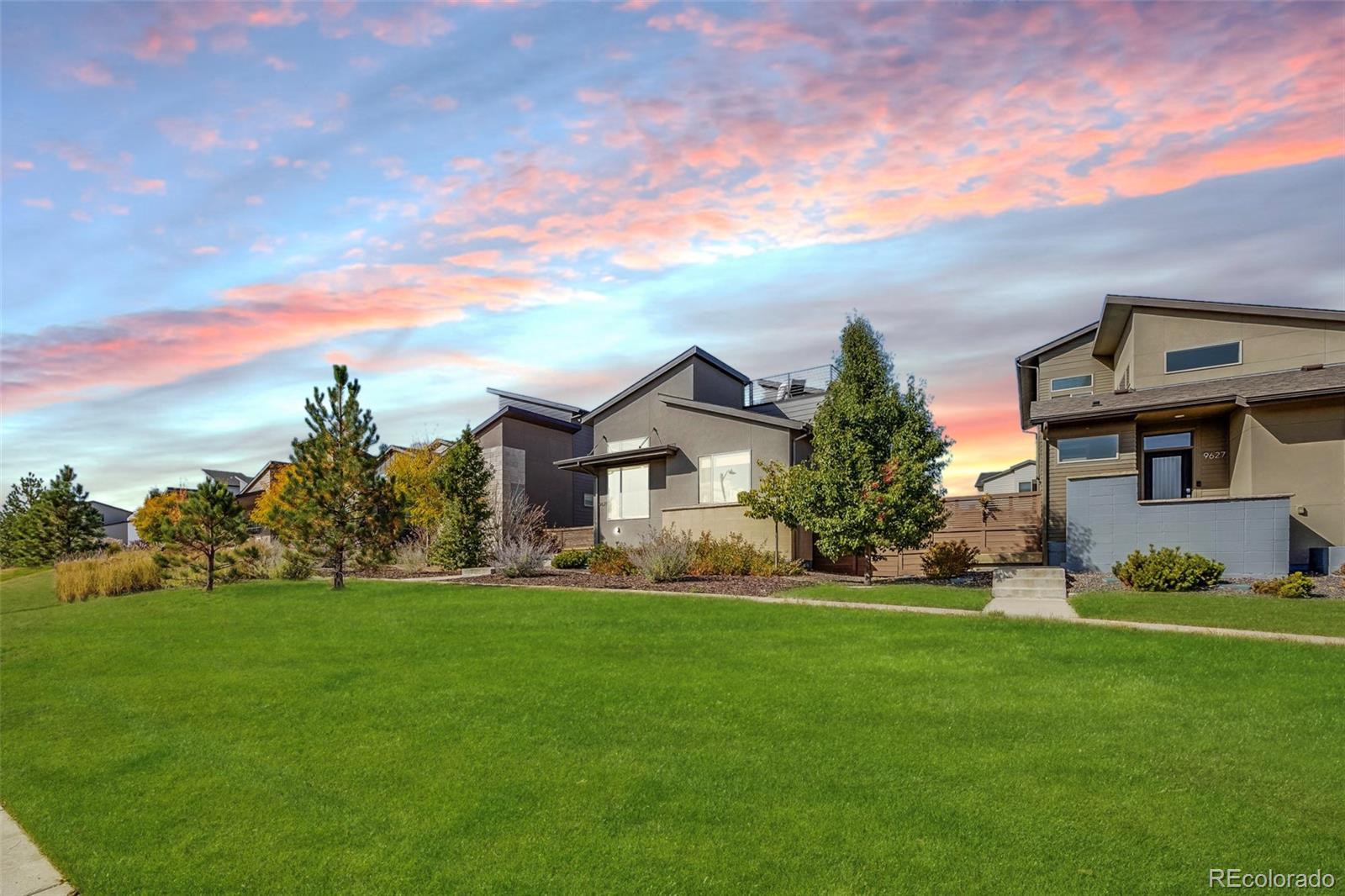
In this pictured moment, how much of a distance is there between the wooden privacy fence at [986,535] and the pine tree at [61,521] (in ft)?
116

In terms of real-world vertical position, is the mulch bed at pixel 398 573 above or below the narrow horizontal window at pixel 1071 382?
below

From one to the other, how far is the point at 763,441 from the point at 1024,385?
40.5ft

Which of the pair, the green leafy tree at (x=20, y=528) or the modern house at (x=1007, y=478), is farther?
the modern house at (x=1007, y=478)

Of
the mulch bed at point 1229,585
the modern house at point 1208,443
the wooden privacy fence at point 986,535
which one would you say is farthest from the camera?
the wooden privacy fence at point 986,535

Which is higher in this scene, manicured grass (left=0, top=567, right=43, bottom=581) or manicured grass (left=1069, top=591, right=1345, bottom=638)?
manicured grass (left=1069, top=591, right=1345, bottom=638)

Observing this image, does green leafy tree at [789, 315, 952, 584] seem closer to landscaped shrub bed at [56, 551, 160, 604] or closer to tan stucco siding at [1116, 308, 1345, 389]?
tan stucco siding at [1116, 308, 1345, 389]

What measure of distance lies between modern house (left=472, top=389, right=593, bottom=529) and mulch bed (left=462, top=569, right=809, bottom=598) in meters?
10.8

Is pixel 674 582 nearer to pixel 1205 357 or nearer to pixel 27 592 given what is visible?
pixel 1205 357

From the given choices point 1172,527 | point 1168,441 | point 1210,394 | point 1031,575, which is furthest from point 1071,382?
point 1031,575

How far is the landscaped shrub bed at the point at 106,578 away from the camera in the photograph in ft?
72.6

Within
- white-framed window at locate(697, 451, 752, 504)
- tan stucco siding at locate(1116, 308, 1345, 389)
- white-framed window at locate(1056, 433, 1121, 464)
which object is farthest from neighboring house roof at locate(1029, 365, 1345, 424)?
white-framed window at locate(697, 451, 752, 504)

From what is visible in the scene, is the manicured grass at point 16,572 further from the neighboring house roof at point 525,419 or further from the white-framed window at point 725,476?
the white-framed window at point 725,476

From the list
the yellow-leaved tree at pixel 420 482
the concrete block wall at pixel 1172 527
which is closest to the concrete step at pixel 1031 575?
the concrete block wall at pixel 1172 527

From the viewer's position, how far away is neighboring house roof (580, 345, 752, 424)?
2697 cm
